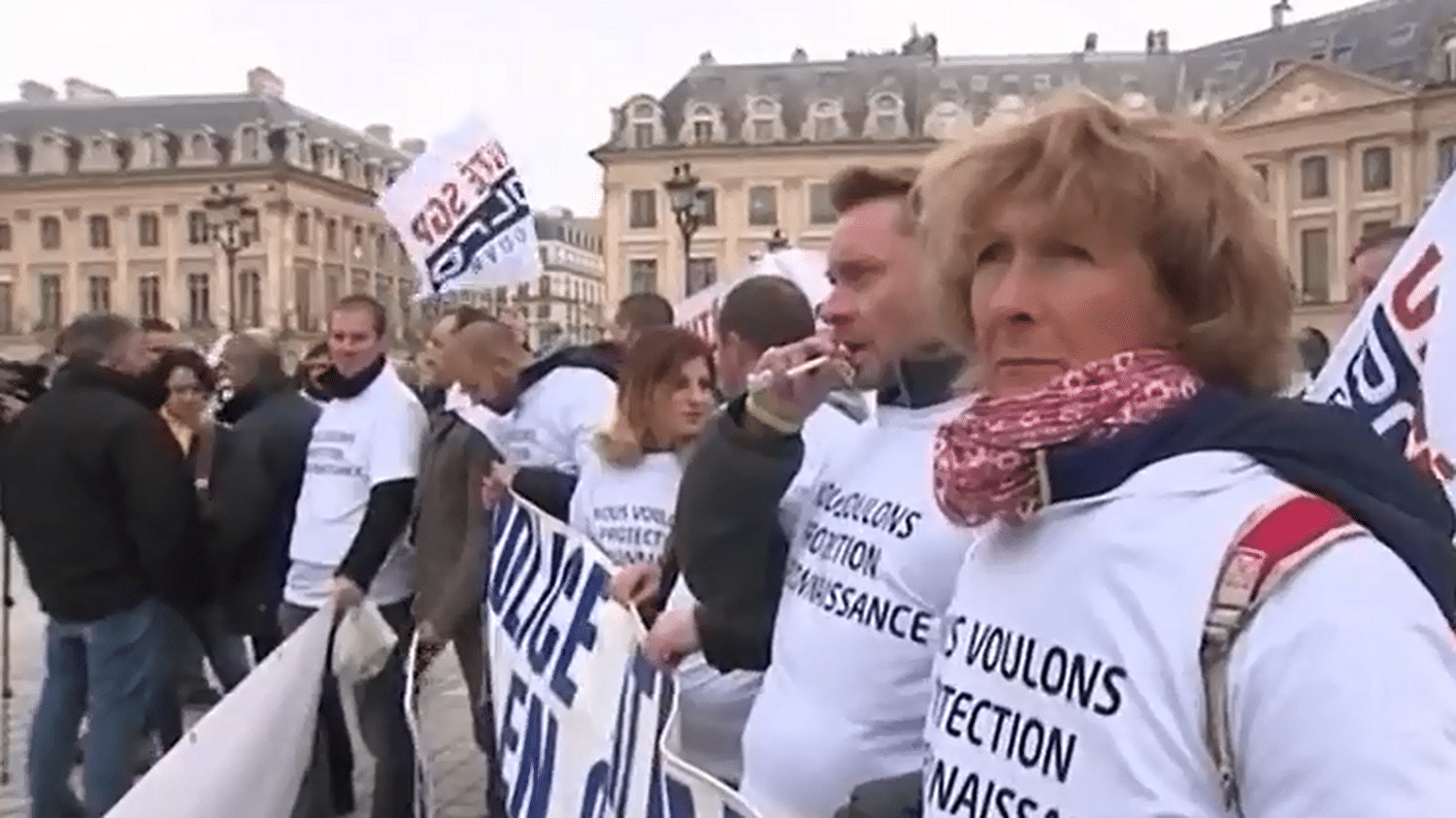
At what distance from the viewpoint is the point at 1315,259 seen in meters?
63.2

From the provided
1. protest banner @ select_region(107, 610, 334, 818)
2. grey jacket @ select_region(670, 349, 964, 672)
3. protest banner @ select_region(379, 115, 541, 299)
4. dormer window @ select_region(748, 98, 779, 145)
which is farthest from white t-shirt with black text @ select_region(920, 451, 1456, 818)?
dormer window @ select_region(748, 98, 779, 145)

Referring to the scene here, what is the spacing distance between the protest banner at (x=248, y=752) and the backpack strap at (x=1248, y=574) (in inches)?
101

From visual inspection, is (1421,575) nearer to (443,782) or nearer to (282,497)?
(282,497)

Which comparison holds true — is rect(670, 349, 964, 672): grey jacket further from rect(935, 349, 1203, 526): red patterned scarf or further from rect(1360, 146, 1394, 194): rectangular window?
rect(1360, 146, 1394, 194): rectangular window

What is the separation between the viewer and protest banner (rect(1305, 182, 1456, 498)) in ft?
10.3

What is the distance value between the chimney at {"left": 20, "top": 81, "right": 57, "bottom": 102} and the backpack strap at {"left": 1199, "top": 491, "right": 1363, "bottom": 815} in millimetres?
87437

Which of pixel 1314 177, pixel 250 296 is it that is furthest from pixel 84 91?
pixel 1314 177

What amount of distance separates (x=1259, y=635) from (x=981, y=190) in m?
0.54

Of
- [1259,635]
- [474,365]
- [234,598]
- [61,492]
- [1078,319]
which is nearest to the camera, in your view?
[1259,635]

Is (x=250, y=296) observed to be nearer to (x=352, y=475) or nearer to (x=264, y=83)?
(x=264, y=83)

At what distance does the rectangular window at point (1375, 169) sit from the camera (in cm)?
6016

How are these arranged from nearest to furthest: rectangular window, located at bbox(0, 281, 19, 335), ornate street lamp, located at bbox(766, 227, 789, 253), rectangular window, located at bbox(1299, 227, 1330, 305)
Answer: ornate street lamp, located at bbox(766, 227, 789, 253) → rectangular window, located at bbox(1299, 227, 1330, 305) → rectangular window, located at bbox(0, 281, 19, 335)

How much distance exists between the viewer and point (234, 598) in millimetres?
7078

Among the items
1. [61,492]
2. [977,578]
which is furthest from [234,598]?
[977,578]
